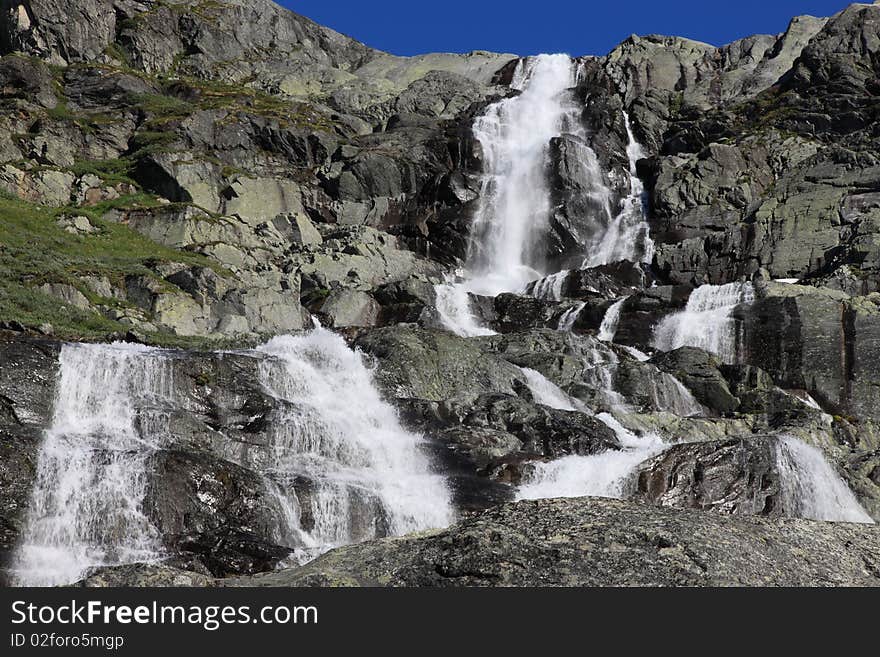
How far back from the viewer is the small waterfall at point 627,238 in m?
65.3

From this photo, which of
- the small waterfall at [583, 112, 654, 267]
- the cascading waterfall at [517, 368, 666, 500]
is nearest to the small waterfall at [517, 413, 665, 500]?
the cascading waterfall at [517, 368, 666, 500]

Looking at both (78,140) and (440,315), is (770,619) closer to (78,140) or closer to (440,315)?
(440,315)

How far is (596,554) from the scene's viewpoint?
39.1ft

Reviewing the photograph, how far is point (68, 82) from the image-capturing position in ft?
264

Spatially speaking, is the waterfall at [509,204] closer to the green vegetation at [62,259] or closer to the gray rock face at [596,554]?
the green vegetation at [62,259]

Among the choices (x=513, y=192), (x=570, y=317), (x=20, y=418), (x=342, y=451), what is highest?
(x=513, y=192)

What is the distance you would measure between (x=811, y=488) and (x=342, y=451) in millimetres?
15113

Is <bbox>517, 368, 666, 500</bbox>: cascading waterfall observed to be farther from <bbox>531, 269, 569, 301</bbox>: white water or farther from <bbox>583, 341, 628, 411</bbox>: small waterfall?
<bbox>531, 269, 569, 301</bbox>: white water

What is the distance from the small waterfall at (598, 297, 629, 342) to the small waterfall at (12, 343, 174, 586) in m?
30.3

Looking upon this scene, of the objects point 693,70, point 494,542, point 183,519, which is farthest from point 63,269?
point 693,70

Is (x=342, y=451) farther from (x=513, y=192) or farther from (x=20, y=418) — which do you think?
(x=513, y=192)

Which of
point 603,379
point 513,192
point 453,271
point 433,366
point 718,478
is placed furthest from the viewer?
point 513,192

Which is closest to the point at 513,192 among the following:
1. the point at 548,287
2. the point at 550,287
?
the point at 548,287

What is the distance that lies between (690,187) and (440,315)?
2759cm
